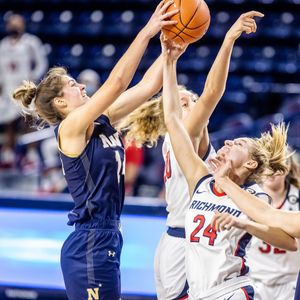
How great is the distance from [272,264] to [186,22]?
193cm

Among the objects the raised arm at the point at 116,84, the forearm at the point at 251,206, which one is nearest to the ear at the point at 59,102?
the raised arm at the point at 116,84

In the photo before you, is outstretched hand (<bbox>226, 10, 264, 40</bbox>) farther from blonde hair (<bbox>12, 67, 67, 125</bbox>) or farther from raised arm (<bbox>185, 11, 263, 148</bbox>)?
blonde hair (<bbox>12, 67, 67, 125</bbox>)

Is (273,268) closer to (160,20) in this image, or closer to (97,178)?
(97,178)

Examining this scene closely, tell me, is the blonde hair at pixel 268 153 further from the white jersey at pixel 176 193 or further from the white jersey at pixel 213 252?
the white jersey at pixel 176 193

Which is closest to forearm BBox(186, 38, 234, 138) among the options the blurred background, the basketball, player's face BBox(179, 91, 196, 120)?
the basketball

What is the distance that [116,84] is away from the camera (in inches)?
152

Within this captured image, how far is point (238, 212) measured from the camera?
376 centimetres

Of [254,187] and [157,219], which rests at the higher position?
[254,187]

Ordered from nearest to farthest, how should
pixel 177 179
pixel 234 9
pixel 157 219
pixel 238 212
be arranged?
pixel 238 212
pixel 177 179
pixel 157 219
pixel 234 9

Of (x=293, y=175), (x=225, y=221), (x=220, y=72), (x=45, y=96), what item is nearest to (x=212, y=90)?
(x=220, y=72)

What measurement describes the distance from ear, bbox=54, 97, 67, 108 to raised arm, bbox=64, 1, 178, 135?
0.21 meters

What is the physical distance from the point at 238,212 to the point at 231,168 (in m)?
0.21

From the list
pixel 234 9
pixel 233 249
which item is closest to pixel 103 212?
pixel 233 249

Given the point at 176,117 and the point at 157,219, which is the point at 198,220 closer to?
the point at 176,117
